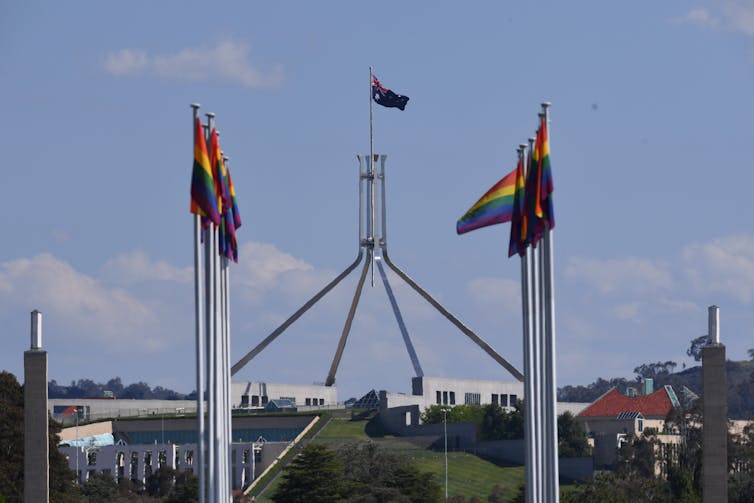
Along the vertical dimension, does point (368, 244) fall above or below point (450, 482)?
above

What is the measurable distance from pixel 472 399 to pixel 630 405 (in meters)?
12.6

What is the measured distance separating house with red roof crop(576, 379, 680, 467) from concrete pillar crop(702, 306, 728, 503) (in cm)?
4950

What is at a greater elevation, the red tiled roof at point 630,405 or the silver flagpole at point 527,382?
the silver flagpole at point 527,382

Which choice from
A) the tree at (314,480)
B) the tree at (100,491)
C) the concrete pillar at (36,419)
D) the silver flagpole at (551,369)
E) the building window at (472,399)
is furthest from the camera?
the building window at (472,399)

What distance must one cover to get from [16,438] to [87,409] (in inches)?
2399

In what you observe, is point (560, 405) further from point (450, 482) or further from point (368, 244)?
point (368, 244)

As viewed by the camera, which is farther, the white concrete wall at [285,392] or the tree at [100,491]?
the white concrete wall at [285,392]

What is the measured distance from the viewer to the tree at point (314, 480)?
211ft

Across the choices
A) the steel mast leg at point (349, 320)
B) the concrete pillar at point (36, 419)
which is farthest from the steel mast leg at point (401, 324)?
the concrete pillar at point (36, 419)

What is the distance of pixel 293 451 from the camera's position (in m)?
89.1

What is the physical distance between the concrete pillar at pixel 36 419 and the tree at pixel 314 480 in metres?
29.8

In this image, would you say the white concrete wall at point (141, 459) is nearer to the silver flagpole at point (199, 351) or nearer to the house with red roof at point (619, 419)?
the house with red roof at point (619, 419)

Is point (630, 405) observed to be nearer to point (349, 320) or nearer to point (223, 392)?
point (349, 320)

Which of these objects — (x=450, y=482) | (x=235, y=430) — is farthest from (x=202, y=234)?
(x=235, y=430)
